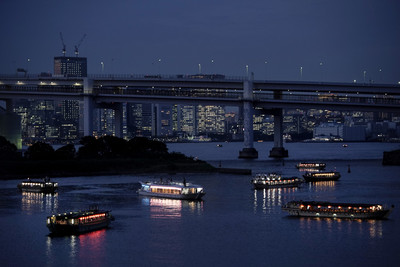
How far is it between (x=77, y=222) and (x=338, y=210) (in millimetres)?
16588

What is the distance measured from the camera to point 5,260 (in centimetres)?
3672

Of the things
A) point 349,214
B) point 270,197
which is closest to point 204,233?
point 349,214

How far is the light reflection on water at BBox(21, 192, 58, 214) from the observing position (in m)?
53.7

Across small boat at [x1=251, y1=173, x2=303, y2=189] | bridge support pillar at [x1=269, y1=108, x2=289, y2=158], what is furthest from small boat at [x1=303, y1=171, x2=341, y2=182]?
bridge support pillar at [x1=269, y1=108, x2=289, y2=158]

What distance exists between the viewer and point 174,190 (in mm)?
59406

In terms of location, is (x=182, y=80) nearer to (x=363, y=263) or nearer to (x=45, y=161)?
(x=45, y=161)

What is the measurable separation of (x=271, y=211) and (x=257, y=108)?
6173cm

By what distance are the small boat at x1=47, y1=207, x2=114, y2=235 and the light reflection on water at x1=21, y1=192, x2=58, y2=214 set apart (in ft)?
27.5

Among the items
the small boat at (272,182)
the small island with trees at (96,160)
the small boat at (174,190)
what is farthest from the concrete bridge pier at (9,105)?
the small boat at (174,190)

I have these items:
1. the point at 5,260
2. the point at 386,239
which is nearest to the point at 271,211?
the point at 386,239

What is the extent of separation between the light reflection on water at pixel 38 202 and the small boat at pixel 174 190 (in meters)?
7.43

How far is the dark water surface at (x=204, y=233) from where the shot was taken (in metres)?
36.6

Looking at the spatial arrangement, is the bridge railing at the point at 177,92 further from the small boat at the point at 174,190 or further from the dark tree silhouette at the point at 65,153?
the small boat at the point at 174,190

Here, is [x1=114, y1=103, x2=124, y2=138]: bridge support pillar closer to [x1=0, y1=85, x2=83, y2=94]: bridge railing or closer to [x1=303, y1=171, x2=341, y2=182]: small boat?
[x1=0, y1=85, x2=83, y2=94]: bridge railing
